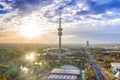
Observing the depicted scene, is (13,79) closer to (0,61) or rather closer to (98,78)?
(98,78)

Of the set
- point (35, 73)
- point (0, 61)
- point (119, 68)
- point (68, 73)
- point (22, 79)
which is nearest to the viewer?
point (22, 79)

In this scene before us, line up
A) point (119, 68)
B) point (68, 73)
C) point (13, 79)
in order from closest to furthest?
1. point (13, 79)
2. point (68, 73)
3. point (119, 68)

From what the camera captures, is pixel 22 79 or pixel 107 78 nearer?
pixel 22 79

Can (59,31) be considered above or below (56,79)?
above

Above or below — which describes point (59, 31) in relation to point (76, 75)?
above

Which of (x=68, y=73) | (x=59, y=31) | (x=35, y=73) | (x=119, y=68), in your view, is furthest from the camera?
(x=59, y=31)

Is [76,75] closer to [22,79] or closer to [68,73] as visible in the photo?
[68,73]

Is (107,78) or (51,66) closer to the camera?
(107,78)

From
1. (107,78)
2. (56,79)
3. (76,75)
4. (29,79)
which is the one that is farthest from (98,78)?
(29,79)

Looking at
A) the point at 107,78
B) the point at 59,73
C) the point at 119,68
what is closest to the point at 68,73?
the point at 59,73
